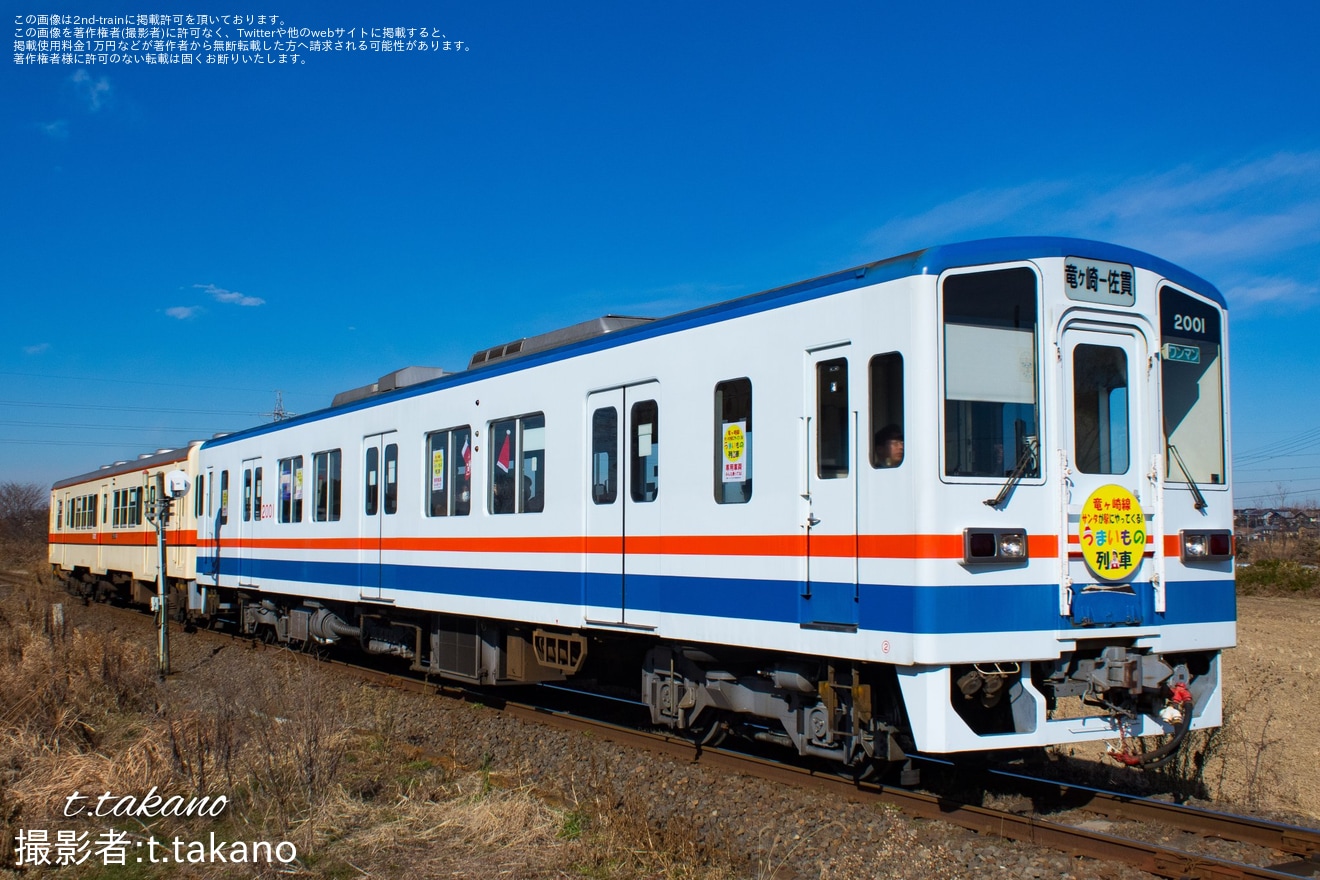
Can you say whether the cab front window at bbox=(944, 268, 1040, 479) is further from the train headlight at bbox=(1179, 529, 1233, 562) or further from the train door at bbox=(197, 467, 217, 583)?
the train door at bbox=(197, 467, 217, 583)

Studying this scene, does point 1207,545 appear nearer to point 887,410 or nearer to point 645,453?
point 887,410

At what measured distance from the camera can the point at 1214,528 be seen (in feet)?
22.1

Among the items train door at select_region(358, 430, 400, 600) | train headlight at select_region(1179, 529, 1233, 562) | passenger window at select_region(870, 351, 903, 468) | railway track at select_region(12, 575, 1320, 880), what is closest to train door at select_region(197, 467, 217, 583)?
train door at select_region(358, 430, 400, 600)

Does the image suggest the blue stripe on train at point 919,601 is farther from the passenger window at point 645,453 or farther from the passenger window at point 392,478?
the passenger window at point 392,478

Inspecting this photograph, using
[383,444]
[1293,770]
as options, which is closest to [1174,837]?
[1293,770]

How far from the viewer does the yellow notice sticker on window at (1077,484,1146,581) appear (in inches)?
241

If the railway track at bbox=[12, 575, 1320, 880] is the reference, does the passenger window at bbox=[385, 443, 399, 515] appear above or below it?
above

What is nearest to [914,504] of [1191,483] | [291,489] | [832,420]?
[832,420]

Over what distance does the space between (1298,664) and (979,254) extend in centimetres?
1279

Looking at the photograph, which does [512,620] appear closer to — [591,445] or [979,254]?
[591,445]

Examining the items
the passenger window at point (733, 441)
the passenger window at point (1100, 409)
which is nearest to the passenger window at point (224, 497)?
the passenger window at point (733, 441)

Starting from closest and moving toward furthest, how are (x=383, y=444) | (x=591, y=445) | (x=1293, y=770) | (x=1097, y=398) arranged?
(x=1097, y=398), (x=591, y=445), (x=1293, y=770), (x=383, y=444)

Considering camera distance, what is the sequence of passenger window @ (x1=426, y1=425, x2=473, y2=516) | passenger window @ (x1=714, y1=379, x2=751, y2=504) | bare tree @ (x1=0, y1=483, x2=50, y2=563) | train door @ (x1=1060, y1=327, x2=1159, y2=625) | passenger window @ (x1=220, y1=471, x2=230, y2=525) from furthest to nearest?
bare tree @ (x1=0, y1=483, x2=50, y2=563), passenger window @ (x1=220, y1=471, x2=230, y2=525), passenger window @ (x1=426, y1=425, x2=473, y2=516), passenger window @ (x1=714, y1=379, x2=751, y2=504), train door @ (x1=1060, y1=327, x2=1159, y2=625)

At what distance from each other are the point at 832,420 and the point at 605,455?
7.84ft
